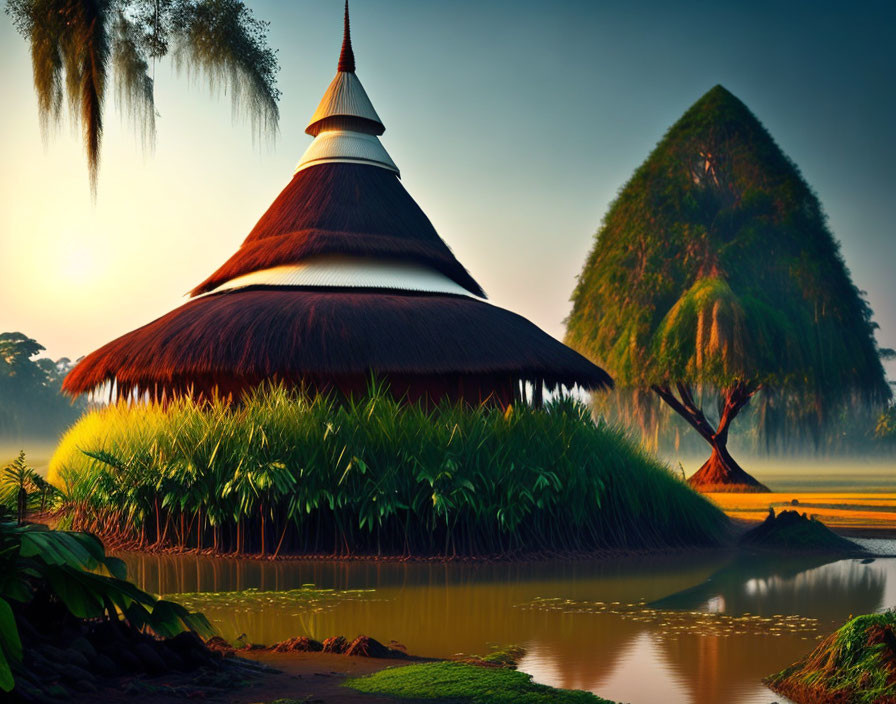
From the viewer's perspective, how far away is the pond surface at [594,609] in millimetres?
6109

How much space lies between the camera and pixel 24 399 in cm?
6184

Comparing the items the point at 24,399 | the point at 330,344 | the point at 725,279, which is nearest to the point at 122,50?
the point at 330,344

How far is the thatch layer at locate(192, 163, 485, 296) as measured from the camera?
16.8 m

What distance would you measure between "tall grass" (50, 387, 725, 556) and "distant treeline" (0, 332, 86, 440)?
173 feet

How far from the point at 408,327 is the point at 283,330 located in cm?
184

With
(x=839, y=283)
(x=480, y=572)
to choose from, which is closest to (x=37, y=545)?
(x=480, y=572)

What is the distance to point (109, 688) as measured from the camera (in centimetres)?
481

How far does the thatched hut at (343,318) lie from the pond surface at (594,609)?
338 centimetres

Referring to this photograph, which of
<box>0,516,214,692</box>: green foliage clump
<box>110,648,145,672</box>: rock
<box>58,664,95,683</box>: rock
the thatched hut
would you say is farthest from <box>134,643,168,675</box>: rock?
the thatched hut

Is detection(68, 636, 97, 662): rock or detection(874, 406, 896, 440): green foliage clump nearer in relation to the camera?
detection(68, 636, 97, 662): rock

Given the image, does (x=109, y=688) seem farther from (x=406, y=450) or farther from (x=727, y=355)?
(x=727, y=355)

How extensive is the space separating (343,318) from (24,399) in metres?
54.9

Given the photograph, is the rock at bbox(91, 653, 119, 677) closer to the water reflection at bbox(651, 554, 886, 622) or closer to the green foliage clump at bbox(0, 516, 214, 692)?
the green foliage clump at bbox(0, 516, 214, 692)

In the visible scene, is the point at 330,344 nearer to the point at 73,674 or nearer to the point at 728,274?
the point at 73,674
